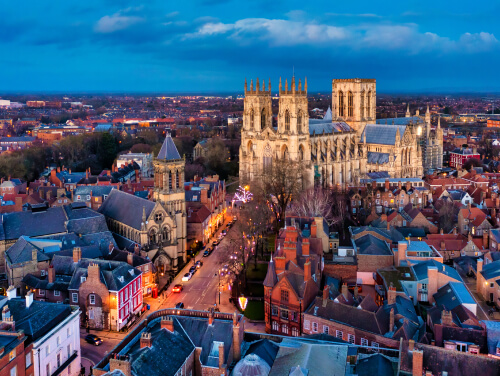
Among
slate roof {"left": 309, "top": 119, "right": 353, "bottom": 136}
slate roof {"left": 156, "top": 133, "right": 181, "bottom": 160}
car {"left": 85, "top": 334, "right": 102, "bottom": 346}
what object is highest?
slate roof {"left": 309, "top": 119, "right": 353, "bottom": 136}

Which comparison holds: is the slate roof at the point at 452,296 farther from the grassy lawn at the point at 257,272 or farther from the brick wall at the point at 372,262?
the grassy lawn at the point at 257,272

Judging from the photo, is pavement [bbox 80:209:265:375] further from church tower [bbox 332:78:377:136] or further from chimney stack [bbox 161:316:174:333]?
church tower [bbox 332:78:377:136]

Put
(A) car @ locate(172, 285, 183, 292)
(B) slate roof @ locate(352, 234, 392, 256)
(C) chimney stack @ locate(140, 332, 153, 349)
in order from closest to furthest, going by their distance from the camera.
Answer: (C) chimney stack @ locate(140, 332, 153, 349)
(B) slate roof @ locate(352, 234, 392, 256)
(A) car @ locate(172, 285, 183, 292)

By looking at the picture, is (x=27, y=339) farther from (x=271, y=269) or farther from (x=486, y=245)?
(x=486, y=245)

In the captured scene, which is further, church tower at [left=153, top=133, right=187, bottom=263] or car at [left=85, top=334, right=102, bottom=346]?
church tower at [left=153, top=133, right=187, bottom=263]

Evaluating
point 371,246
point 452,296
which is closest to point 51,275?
point 371,246

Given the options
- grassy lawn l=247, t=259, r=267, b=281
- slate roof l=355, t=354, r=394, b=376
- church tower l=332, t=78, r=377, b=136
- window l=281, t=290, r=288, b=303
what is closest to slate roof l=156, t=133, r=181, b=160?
grassy lawn l=247, t=259, r=267, b=281

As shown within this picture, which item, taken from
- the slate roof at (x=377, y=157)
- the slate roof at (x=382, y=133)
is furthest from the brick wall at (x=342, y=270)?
the slate roof at (x=382, y=133)
